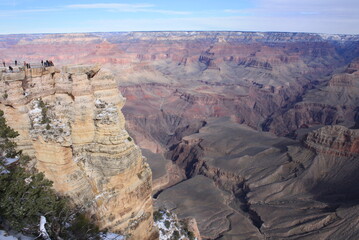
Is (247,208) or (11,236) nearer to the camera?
(11,236)

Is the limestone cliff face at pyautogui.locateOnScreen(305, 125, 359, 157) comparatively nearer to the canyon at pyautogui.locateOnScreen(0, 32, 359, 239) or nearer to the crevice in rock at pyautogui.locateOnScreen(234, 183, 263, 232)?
the canyon at pyautogui.locateOnScreen(0, 32, 359, 239)

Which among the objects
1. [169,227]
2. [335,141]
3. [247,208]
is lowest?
[247,208]

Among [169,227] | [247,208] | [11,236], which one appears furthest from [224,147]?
[11,236]

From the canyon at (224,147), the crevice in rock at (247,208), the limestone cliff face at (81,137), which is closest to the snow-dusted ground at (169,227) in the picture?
the canyon at (224,147)

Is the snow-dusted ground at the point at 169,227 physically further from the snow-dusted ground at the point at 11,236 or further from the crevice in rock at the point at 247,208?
the crevice in rock at the point at 247,208

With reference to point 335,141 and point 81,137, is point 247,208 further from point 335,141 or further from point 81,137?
point 81,137

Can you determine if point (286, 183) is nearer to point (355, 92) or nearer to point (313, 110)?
point (313, 110)

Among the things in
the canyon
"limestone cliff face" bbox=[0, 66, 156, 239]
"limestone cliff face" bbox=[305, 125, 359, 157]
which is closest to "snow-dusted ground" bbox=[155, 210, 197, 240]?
the canyon
